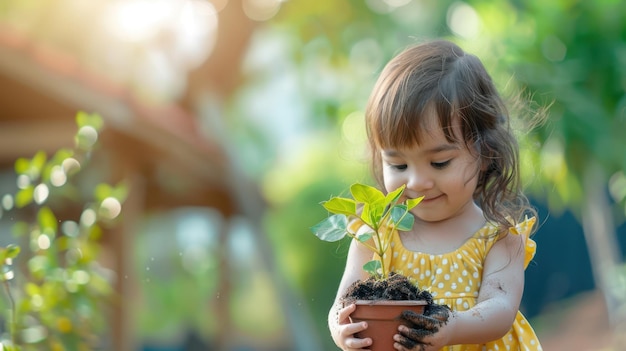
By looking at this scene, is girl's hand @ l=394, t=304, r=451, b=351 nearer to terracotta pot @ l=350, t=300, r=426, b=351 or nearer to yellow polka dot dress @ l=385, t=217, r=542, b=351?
terracotta pot @ l=350, t=300, r=426, b=351

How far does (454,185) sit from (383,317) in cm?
39

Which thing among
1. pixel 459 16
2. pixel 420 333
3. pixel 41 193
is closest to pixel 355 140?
pixel 420 333

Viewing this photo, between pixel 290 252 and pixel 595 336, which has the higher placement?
pixel 290 252

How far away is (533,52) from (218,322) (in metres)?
5.69

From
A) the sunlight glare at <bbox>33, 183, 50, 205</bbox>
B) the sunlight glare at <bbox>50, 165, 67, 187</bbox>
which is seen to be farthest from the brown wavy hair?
the sunlight glare at <bbox>50, 165, 67, 187</bbox>

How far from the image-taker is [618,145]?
582cm

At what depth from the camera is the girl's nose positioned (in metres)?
1.88

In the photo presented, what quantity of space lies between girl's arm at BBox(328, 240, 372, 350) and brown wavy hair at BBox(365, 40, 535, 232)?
0.23 m

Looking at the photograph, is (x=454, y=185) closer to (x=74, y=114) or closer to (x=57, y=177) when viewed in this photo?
(x=57, y=177)

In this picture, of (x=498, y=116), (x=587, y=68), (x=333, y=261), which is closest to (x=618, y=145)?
(x=587, y=68)

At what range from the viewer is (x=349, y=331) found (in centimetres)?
168

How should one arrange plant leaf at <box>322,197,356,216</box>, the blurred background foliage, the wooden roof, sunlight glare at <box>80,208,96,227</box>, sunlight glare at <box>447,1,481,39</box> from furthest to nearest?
1. sunlight glare at <box>447,1,481,39</box>
2. the wooden roof
3. the blurred background foliage
4. sunlight glare at <box>80,208,96,227</box>
5. plant leaf at <box>322,197,356,216</box>

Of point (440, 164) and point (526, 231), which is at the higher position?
point (440, 164)

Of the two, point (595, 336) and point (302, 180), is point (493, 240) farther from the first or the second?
point (302, 180)
